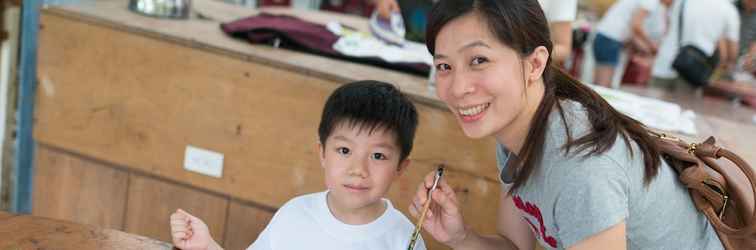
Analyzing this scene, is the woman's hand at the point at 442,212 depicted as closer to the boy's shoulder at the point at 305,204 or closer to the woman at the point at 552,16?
the boy's shoulder at the point at 305,204

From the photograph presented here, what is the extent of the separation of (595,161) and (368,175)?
0.60 m

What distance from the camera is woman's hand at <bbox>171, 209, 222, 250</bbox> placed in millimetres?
1851

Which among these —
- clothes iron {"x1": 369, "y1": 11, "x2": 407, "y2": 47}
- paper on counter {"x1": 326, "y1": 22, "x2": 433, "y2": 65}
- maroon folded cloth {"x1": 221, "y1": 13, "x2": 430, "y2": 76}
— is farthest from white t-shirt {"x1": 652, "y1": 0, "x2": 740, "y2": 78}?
maroon folded cloth {"x1": 221, "y1": 13, "x2": 430, "y2": 76}

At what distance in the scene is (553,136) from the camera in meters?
1.66

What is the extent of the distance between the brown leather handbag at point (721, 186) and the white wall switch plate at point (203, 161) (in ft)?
4.72

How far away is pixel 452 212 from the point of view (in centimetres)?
194

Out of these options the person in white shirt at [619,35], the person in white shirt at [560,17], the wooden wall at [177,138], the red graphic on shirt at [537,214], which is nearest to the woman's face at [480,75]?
the red graphic on shirt at [537,214]

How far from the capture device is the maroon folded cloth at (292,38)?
287 cm

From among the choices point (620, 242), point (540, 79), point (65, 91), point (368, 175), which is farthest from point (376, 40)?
point (620, 242)

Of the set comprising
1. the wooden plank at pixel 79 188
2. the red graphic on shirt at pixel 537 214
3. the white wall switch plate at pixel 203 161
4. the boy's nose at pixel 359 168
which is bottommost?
the wooden plank at pixel 79 188

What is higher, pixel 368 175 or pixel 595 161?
pixel 595 161

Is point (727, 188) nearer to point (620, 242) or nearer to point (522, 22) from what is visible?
point (620, 242)

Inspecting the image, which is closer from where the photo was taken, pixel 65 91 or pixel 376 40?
pixel 65 91

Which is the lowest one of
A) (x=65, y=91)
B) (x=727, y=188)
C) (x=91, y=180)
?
(x=91, y=180)
